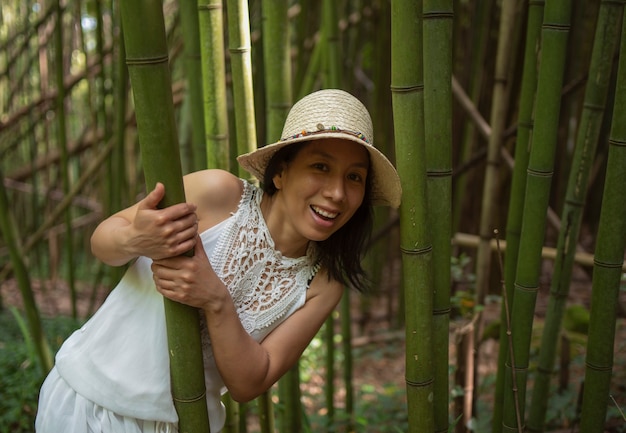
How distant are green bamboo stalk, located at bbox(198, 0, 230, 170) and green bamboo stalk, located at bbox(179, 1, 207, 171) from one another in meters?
0.18

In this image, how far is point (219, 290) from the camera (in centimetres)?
98

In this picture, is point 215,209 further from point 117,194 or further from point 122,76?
point 117,194

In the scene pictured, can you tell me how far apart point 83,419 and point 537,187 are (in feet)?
3.05

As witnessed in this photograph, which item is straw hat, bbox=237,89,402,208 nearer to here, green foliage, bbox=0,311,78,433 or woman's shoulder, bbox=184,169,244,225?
woman's shoulder, bbox=184,169,244,225

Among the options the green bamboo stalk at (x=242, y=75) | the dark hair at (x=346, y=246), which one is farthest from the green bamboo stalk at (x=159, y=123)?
the green bamboo stalk at (x=242, y=75)

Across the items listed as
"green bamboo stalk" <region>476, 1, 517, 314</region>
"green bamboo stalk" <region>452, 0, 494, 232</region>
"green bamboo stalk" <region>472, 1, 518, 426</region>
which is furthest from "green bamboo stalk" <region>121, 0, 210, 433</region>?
"green bamboo stalk" <region>452, 0, 494, 232</region>

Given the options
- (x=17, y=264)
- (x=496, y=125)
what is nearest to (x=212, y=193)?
(x=17, y=264)

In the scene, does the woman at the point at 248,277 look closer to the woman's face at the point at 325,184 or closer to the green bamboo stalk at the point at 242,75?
the woman's face at the point at 325,184

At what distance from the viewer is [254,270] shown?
3.92 ft

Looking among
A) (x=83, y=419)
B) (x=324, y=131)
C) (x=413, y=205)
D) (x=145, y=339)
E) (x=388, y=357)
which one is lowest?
(x=388, y=357)

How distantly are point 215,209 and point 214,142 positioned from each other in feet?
1.02

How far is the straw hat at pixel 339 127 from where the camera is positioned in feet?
3.54

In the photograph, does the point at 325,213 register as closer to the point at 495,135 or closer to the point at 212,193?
the point at 212,193

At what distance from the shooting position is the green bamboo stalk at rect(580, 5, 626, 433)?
1229 mm
